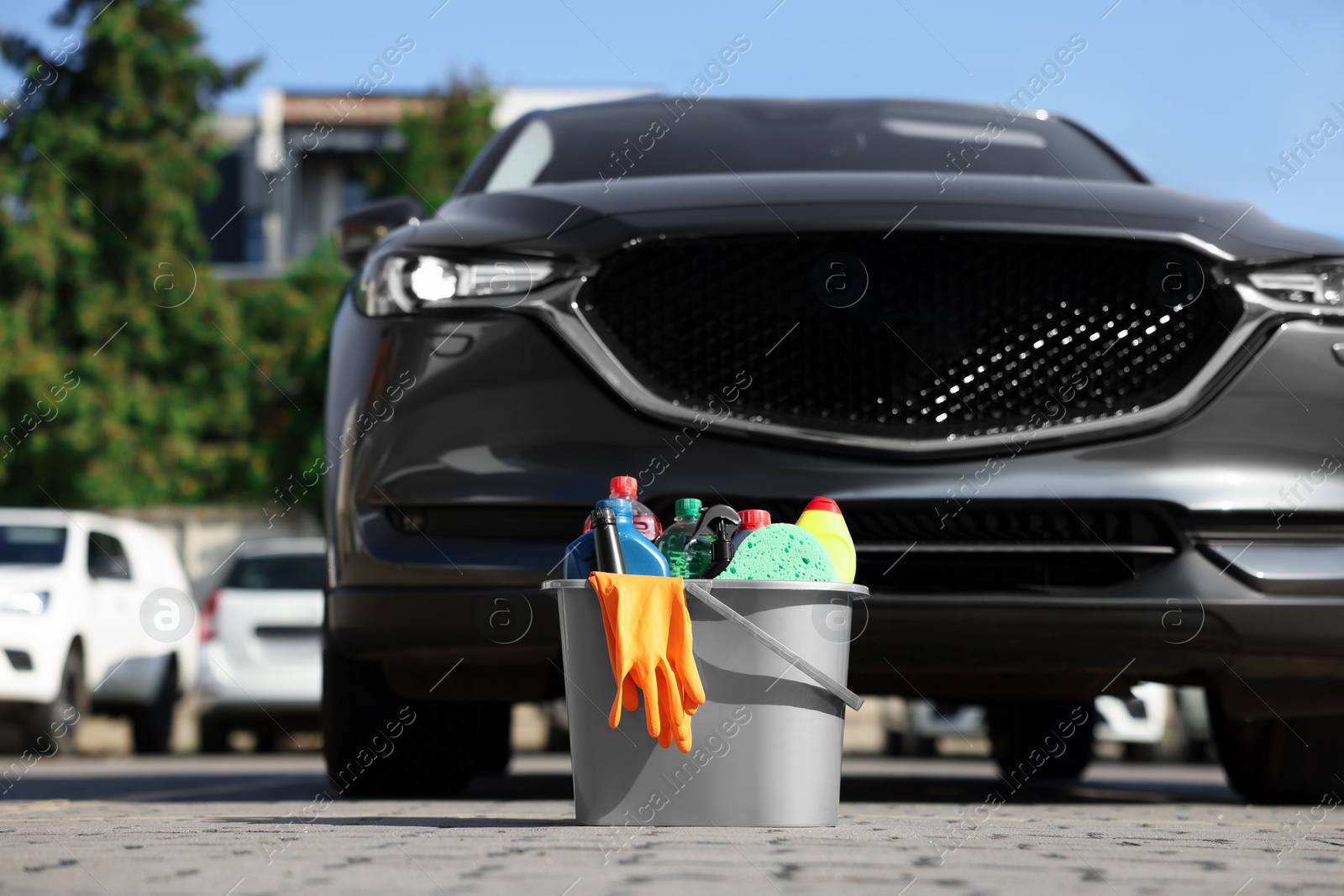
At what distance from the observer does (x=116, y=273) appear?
74.4 feet

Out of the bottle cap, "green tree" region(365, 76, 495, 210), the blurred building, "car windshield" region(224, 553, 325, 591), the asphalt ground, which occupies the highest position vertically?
the blurred building

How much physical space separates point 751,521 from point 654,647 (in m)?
0.31

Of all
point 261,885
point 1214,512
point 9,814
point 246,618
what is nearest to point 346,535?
point 9,814

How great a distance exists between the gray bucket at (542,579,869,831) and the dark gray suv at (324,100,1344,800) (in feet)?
1.45

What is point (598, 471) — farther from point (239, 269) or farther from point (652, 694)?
point (239, 269)

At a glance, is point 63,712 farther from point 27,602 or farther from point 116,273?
point 116,273

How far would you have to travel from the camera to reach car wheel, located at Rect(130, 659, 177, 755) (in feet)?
40.5

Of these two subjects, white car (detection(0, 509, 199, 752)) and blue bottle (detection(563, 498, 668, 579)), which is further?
white car (detection(0, 509, 199, 752))

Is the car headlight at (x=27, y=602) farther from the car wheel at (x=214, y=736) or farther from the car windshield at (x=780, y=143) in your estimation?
the car windshield at (x=780, y=143)

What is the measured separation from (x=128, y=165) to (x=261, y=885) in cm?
2130

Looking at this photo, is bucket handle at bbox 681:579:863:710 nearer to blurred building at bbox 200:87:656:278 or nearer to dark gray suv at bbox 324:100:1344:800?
dark gray suv at bbox 324:100:1344:800

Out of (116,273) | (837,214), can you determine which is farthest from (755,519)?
(116,273)

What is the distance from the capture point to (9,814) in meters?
3.75

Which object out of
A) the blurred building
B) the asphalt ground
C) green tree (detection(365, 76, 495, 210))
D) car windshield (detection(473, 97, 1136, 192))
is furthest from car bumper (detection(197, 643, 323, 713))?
the blurred building
